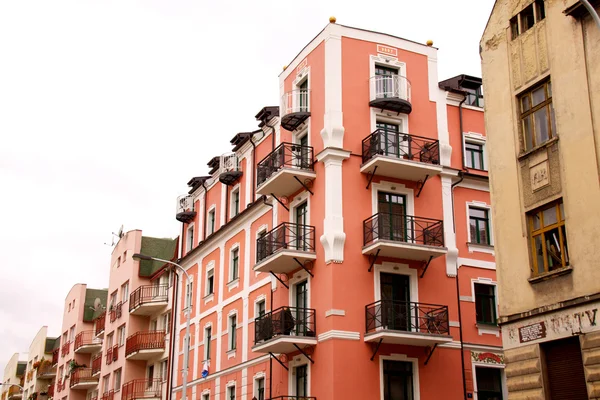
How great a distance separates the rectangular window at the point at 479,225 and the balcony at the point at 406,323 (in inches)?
199

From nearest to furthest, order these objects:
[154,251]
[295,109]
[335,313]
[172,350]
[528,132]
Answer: [528,132] → [335,313] → [295,109] → [172,350] → [154,251]

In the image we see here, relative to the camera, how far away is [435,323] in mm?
29234

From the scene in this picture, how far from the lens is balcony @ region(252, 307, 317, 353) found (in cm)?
2897

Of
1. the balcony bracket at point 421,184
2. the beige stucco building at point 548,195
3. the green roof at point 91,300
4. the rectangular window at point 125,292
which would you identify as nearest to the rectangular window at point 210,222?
the rectangular window at point 125,292

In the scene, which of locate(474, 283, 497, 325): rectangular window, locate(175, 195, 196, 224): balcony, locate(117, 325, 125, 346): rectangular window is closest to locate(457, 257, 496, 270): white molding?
locate(474, 283, 497, 325): rectangular window

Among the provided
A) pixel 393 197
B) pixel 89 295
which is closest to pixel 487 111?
pixel 393 197

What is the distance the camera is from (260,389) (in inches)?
1315

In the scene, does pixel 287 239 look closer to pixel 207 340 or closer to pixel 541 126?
pixel 207 340

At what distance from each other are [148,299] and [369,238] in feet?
75.7

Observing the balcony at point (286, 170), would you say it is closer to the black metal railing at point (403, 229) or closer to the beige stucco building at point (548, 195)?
the black metal railing at point (403, 229)

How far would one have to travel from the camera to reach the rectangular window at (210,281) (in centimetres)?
4138

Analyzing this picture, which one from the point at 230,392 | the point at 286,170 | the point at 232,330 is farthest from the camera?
the point at 232,330

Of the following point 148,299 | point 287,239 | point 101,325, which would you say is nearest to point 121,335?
point 148,299

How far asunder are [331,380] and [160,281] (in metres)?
24.6
